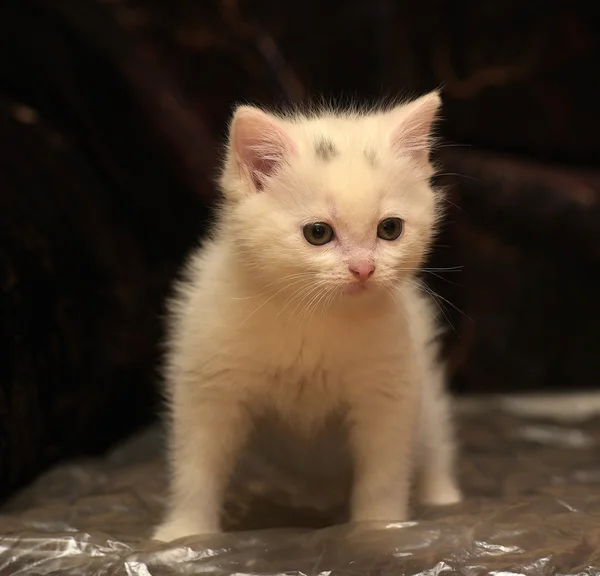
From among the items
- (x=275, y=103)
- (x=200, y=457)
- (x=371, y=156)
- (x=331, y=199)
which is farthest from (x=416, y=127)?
(x=275, y=103)

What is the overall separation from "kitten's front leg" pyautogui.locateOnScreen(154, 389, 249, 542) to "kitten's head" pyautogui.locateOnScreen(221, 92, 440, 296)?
34 cm

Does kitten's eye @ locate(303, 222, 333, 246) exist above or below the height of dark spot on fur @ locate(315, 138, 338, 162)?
below

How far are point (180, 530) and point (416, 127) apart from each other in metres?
1.03

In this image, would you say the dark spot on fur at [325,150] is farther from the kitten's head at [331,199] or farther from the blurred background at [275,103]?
the blurred background at [275,103]

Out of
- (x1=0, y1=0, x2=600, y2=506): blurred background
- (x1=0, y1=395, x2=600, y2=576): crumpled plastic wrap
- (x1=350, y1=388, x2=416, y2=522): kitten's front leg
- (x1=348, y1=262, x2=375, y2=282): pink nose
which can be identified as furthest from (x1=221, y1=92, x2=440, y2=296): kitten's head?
(x1=0, y1=0, x2=600, y2=506): blurred background

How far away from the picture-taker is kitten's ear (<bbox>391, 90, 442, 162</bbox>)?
1835 millimetres

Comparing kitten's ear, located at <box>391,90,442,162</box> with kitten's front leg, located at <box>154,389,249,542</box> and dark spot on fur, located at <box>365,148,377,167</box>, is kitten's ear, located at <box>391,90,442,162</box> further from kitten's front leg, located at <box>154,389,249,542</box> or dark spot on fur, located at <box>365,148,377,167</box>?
kitten's front leg, located at <box>154,389,249,542</box>

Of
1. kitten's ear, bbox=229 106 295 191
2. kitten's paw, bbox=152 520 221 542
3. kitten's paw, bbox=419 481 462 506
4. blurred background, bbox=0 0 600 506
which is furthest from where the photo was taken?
blurred background, bbox=0 0 600 506

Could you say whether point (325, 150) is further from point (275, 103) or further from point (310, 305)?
point (275, 103)

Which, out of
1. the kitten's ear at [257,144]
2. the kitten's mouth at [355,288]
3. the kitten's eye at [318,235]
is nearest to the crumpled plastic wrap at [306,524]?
the kitten's mouth at [355,288]

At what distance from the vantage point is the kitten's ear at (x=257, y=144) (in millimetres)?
1737

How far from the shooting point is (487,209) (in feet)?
10.6

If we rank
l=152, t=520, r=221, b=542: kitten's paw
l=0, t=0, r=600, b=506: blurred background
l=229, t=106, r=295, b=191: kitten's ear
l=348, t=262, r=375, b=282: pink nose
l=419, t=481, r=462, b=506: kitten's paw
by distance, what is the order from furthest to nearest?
l=0, t=0, r=600, b=506: blurred background
l=419, t=481, r=462, b=506: kitten's paw
l=152, t=520, r=221, b=542: kitten's paw
l=229, t=106, r=295, b=191: kitten's ear
l=348, t=262, r=375, b=282: pink nose

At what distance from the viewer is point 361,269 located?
1635 mm
